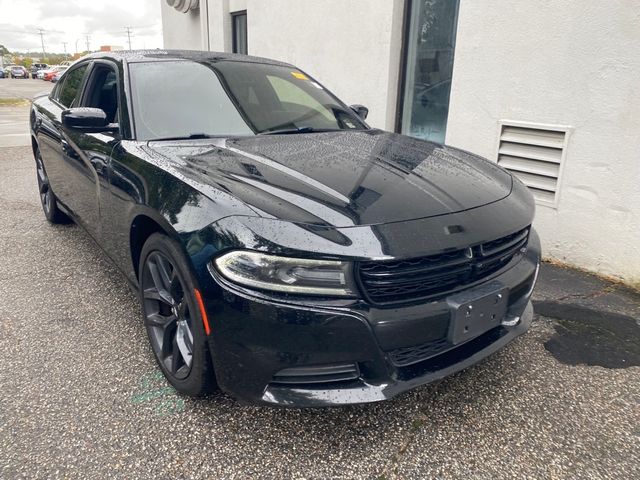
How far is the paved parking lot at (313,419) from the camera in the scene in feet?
5.98

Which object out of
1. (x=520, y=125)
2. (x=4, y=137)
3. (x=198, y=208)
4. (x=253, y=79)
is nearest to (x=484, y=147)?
(x=520, y=125)

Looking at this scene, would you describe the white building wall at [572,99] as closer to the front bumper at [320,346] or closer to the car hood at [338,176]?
the car hood at [338,176]

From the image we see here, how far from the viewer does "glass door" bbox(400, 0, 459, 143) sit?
4902 millimetres

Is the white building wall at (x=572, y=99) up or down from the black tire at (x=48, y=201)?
up

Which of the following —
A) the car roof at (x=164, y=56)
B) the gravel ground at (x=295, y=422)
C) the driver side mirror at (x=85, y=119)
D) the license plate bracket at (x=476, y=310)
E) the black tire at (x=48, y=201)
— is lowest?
the gravel ground at (x=295, y=422)

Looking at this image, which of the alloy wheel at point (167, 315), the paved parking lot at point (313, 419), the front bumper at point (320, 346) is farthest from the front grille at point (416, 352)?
the alloy wheel at point (167, 315)

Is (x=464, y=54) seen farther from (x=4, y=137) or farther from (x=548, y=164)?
(x=4, y=137)

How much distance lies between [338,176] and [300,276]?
0.56 meters

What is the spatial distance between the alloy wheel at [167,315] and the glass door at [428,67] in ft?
12.0

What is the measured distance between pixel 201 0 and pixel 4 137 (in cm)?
593

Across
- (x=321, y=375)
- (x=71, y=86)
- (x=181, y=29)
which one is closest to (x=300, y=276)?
(x=321, y=375)

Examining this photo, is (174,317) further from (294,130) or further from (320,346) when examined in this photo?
(294,130)

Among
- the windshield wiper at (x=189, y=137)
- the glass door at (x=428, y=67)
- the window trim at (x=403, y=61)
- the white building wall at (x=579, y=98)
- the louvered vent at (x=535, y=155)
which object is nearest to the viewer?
the windshield wiper at (x=189, y=137)

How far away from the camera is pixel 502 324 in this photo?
2.04 m
